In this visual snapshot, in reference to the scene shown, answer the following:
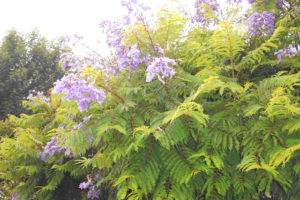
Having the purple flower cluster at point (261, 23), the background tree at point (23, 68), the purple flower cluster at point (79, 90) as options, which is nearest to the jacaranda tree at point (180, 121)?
the purple flower cluster at point (79, 90)

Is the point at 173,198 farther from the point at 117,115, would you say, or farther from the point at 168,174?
the point at 117,115

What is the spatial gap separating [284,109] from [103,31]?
2.56 meters

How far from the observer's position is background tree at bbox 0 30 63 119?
695 inches

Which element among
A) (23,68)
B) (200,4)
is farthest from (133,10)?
(23,68)

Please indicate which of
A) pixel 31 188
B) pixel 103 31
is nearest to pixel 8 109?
pixel 31 188

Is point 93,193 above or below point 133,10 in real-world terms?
below

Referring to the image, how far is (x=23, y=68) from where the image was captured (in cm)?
1786

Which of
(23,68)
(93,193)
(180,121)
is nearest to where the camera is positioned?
(180,121)

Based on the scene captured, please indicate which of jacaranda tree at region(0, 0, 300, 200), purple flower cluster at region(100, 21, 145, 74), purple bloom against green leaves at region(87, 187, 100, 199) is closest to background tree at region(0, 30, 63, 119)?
purple bloom against green leaves at region(87, 187, 100, 199)

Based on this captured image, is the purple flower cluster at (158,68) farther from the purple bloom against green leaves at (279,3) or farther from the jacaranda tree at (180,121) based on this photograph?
the purple bloom against green leaves at (279,3)

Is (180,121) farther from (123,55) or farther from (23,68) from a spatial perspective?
(23,68)

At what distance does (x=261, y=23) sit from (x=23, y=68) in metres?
18.3

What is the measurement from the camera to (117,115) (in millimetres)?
2170

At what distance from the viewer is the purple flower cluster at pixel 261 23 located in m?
3.04
